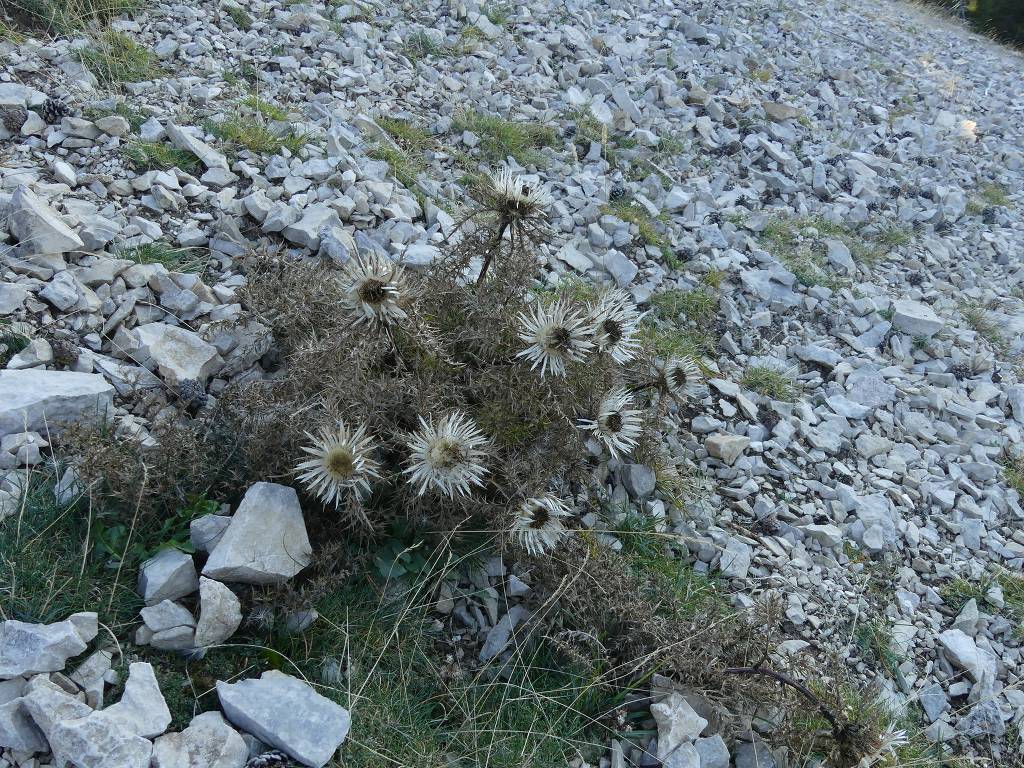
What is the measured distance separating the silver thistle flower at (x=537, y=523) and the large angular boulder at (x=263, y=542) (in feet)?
2.40

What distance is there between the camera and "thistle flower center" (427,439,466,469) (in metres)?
2.58

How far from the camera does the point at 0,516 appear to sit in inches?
106

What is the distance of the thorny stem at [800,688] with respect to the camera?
272cm

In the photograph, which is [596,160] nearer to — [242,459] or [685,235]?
[685,235]

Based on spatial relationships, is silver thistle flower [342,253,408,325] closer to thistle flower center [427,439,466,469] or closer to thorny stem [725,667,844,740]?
thistle flower center [427,439,466,469]

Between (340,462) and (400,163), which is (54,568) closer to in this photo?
(340,462)

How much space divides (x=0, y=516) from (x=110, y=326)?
1049mm

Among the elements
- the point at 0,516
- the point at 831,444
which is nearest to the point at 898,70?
the point at 831,444

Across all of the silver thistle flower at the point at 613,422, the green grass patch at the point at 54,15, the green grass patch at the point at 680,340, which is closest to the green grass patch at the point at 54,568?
the silver thistle flower at the point at 613,422

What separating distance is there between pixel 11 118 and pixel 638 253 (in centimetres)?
355

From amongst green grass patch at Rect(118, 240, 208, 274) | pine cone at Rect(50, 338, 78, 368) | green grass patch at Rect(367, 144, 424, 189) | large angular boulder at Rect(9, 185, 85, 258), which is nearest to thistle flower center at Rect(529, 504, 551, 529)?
pine cone at Rect(50, 338, 78, 368)

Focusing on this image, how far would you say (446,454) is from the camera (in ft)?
8.46

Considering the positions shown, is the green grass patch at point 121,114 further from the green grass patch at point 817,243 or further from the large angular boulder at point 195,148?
the green grass patch at point 817,243

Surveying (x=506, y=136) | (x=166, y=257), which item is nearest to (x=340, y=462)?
(x=166, y=257)
